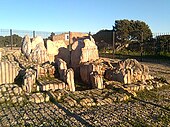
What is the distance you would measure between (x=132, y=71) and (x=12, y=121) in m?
6.81

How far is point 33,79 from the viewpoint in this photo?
10.2 m

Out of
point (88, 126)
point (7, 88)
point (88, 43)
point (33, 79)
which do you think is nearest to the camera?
point (88, 126)

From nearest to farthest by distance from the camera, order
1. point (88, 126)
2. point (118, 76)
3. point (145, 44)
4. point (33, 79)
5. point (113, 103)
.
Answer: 1. point (88, 126)
2. point (113, 103)
3. point (33, 79)
4. point (118, 76)
5. point (145, 44)

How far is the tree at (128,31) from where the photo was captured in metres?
34.6

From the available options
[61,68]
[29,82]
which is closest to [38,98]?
[29,82]

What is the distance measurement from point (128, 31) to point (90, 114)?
32604 millimetres

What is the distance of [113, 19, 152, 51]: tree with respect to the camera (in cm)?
3462

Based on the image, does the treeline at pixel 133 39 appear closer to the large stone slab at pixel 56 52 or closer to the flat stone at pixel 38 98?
the large stone slab at pixel 56 52

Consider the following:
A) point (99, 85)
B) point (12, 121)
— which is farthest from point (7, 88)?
point (99, 85)

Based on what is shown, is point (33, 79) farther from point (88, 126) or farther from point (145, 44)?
point (145, 44)

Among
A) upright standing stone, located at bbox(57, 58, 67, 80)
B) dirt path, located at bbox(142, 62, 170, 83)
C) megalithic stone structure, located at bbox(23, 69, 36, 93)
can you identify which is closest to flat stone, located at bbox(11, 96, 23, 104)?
megalithic stone structure, located at bbox(23, 69, 36, 93)

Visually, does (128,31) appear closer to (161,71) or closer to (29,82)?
(161,71)

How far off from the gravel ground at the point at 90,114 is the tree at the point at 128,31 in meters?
25.7

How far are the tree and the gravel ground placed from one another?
2571cm
